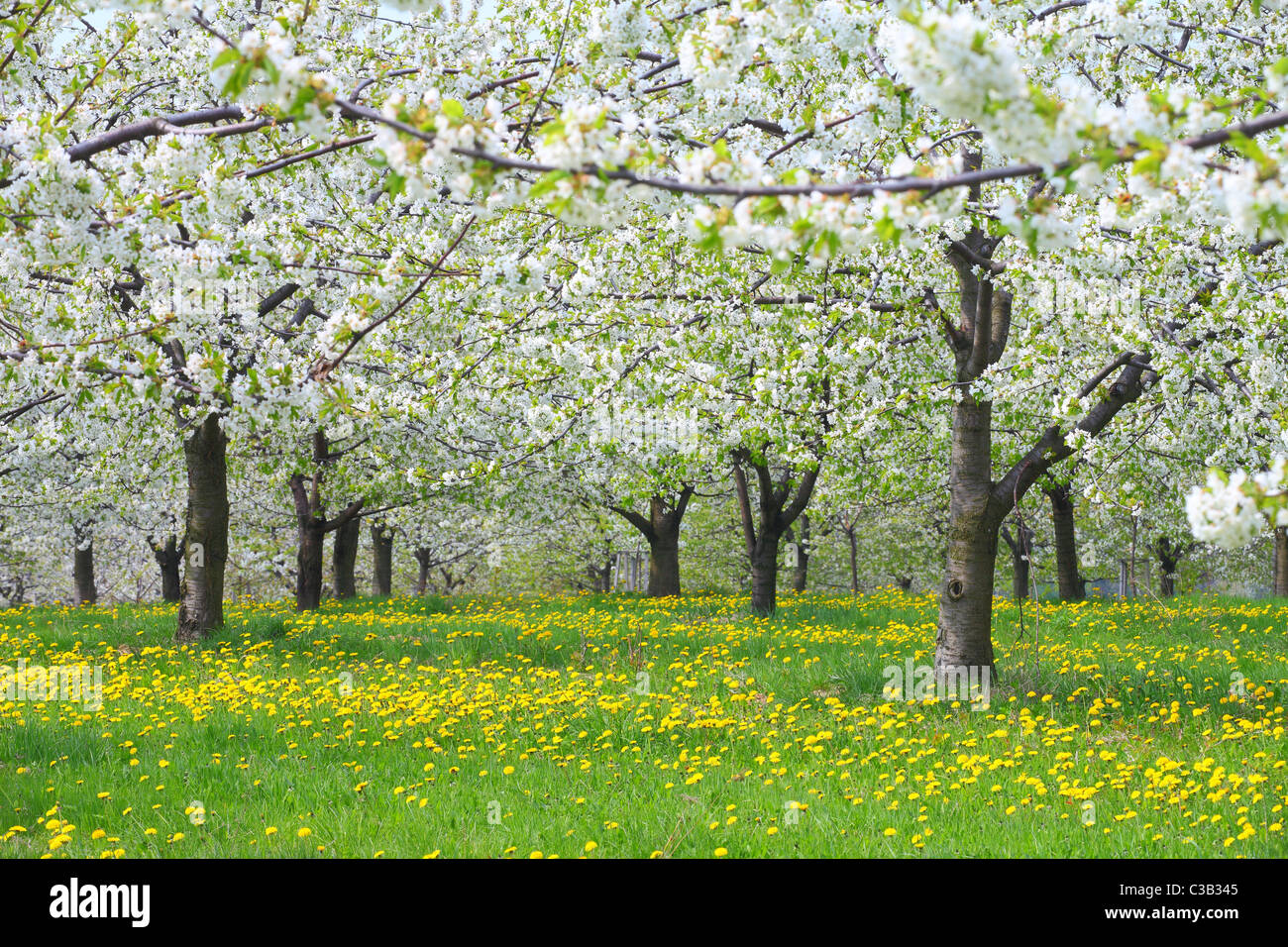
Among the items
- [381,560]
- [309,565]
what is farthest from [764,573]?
[381,560]

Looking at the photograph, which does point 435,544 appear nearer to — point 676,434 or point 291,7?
point 676,434

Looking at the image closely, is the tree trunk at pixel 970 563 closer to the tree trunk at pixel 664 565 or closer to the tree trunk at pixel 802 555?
the tree trunk at pixel 664 565

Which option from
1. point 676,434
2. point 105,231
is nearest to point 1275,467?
point 105,231

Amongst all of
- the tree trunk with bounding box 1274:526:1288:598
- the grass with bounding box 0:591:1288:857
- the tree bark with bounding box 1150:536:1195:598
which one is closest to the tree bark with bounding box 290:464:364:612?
the grass with bounding box 0:591:1288:857

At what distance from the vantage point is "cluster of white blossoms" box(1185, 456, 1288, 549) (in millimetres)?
2592

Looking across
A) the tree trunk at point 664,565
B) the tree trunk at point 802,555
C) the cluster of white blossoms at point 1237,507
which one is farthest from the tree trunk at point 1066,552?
Result: the cluster of white blossoms at point 1237,507

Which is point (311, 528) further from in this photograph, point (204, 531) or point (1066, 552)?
point (1066, 552)

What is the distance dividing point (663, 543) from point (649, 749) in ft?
44.3

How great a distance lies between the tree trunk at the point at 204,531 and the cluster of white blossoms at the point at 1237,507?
33.6 ft

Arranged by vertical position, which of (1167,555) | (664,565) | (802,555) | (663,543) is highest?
(663,543)

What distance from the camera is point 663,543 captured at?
20.0 m

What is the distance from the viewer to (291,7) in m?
5.42
